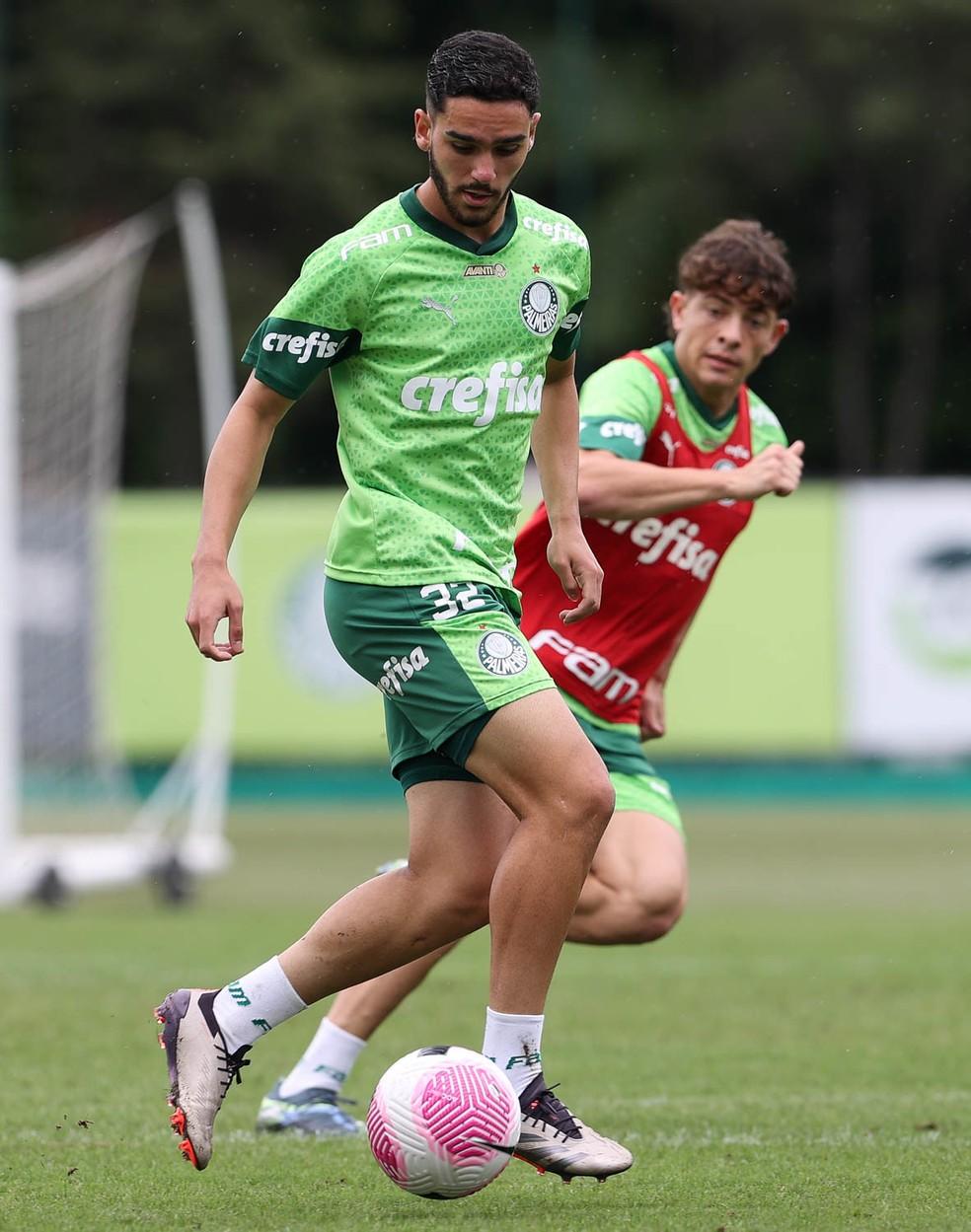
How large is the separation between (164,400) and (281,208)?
135 inches

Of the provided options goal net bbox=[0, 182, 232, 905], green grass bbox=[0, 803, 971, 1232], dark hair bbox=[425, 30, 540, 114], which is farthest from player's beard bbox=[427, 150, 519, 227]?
goal net bbox=[0, 182, 232, 905]

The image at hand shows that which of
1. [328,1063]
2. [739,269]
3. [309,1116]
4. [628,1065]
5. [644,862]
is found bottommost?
[628,1065]

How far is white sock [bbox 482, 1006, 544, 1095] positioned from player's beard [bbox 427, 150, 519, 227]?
1.64 metres

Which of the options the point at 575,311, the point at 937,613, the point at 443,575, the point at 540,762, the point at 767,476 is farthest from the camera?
the point at 937,613

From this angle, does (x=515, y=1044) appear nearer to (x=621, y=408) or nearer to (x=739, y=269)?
(x=621, y=408)

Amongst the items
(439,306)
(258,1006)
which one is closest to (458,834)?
(258,1006)

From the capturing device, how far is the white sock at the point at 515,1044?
4.56m

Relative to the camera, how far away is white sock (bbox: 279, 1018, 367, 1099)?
575cm

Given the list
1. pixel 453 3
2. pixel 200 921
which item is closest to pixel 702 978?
pixel 200 921

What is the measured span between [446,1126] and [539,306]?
5.65ft

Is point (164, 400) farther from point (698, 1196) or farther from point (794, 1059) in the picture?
point (698, 1196)

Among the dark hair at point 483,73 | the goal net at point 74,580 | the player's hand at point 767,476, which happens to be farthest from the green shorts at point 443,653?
the goal net at point 74,580

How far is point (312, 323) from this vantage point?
457 cm

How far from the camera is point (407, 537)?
15.0 feet
